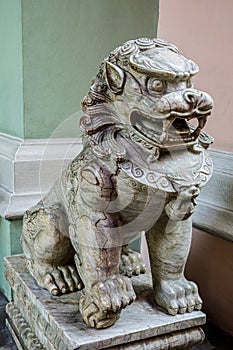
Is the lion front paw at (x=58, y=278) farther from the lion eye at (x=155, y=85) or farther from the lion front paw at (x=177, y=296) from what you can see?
the lion eye at (x=155, y=85)

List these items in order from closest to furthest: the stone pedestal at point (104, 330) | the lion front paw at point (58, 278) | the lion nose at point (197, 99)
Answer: the lion nose at point (197, 99) < the stone pedestal at point (104, 330) < the lion front paw at point (58, 278)

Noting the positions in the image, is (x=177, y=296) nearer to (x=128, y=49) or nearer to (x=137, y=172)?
(x=137, y=172)

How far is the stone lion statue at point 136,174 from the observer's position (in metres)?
0.60

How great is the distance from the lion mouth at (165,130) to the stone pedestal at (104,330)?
0.30 metres

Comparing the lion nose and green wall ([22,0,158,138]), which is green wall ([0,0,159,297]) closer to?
green wall ([22,0,158,138])

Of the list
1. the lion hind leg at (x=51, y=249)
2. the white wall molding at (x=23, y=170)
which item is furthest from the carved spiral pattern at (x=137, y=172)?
the white wall molding at (x=23, y=170)

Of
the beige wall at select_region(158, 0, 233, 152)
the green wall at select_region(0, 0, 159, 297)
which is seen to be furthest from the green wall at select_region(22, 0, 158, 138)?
the beige wall at select_region(158, 0, 233, 152)

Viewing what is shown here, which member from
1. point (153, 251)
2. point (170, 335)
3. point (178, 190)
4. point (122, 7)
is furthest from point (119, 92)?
point (122, 7)

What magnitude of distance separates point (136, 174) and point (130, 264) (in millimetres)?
320

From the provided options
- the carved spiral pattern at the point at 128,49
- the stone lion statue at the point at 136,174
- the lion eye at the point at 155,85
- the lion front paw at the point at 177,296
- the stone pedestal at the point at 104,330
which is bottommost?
the stone pedestal at the point at 104,330

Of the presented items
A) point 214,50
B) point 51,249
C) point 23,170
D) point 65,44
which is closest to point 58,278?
point 51,249

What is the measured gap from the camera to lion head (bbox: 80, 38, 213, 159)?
58cm

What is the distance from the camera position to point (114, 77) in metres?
0.63

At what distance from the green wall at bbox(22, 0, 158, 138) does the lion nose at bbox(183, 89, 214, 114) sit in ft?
1.72
